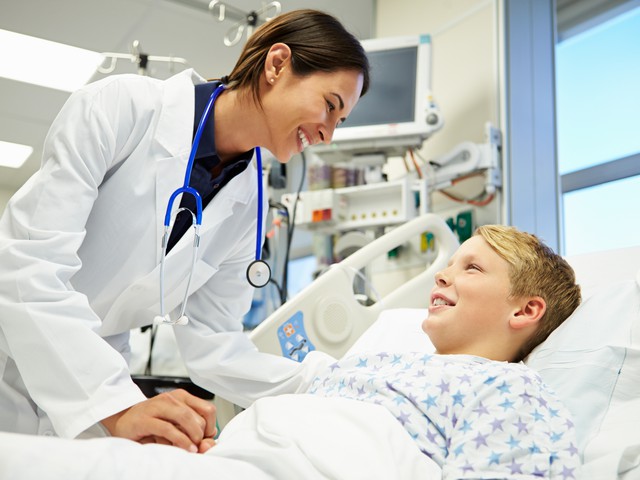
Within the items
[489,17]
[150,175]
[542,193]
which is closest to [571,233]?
[542,193]

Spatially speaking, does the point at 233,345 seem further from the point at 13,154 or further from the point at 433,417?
the point at 13,154

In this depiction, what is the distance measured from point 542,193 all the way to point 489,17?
0.89 metres

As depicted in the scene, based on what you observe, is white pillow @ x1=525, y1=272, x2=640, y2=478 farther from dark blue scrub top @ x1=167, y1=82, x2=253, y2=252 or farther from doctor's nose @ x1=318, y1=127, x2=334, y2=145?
dark blue scrub top @ x1=167, y1=82, x2=253, y2=252

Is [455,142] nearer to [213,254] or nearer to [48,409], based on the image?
[213,254]

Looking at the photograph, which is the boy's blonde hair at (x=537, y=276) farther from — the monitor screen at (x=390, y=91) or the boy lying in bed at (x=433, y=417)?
the monitor screen at (x=390, y=91)

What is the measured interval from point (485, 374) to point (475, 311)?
0.27 meters

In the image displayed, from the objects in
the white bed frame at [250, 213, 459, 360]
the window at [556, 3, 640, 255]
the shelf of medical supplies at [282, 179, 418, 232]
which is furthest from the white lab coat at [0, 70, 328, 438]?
the window at [556, 3, 640, 255]

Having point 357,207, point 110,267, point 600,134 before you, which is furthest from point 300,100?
point 600,134

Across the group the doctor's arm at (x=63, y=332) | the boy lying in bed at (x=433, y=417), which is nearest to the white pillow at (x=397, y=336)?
the boy lying in bed at (x=433, y=417)

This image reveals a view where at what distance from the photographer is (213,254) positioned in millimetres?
1570

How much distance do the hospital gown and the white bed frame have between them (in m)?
0.71

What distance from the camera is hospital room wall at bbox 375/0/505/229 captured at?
3.01 meters

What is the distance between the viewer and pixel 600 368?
1.26m

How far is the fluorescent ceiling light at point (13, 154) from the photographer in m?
4.87
